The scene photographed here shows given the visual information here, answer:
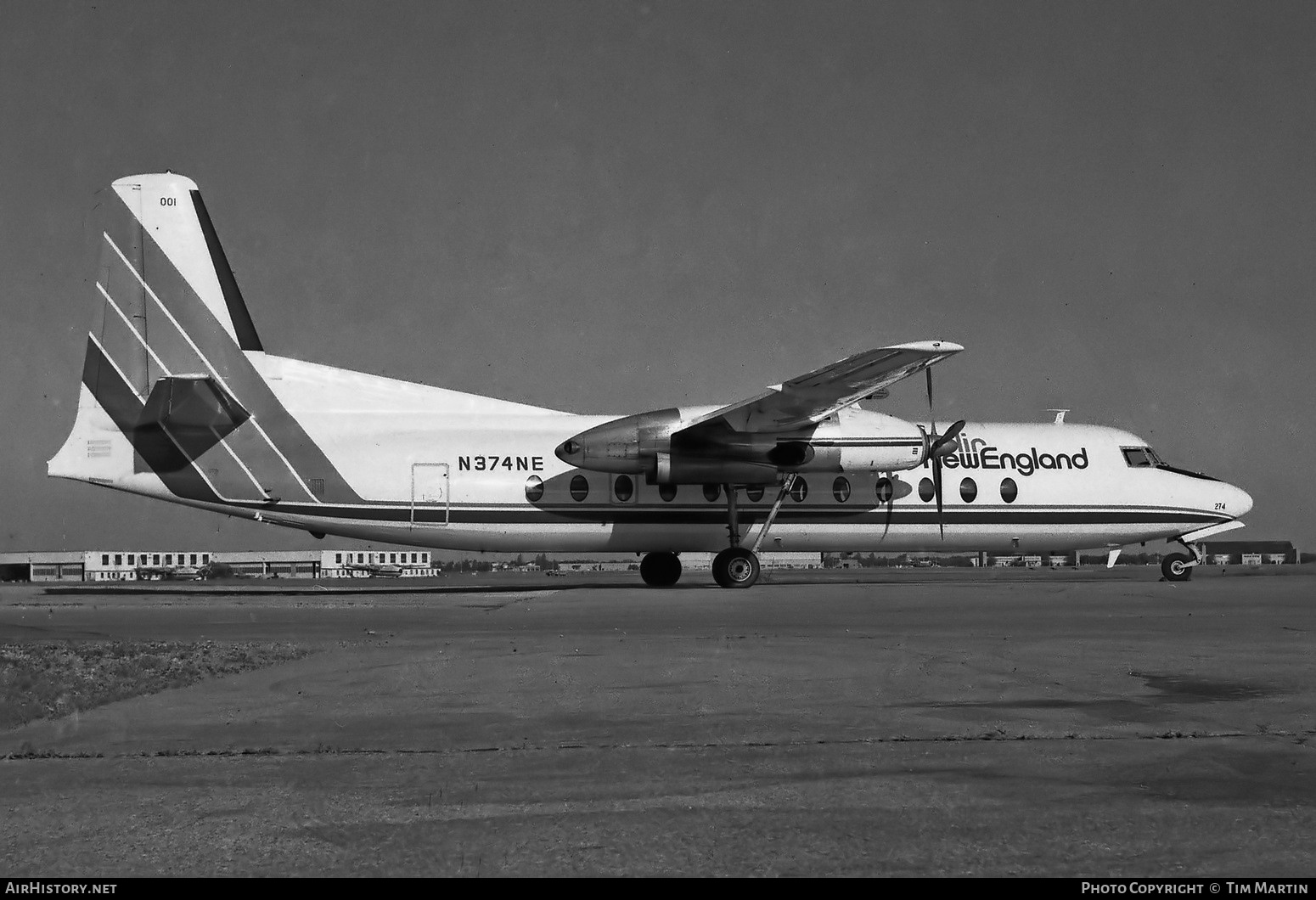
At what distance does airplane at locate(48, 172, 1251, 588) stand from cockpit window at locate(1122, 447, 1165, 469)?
618 millimetres

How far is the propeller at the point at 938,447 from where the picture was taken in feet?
81.0

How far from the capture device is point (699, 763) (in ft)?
16.0

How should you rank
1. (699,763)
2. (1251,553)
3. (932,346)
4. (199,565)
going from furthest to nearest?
(199,565)
(1251,553)
(932,346)
(699,763)

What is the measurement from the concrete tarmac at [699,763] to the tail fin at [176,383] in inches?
512

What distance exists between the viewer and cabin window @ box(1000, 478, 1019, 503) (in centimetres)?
2686

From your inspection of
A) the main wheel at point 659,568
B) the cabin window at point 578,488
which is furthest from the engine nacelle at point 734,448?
Answer: the main wheel at point 659,568

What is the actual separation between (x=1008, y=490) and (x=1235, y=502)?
22.5ft

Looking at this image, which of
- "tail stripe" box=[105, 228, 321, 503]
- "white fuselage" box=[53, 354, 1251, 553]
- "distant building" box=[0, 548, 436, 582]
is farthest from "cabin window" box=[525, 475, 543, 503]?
"distant building" box=[0, 548, 436, 582]

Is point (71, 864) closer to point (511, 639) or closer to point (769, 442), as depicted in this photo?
point (511, 639)

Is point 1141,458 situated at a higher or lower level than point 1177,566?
higher

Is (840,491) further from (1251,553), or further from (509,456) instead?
(1251,553)

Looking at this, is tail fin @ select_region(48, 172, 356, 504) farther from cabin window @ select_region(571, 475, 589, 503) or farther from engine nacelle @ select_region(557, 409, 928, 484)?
Result: engine nacelle @ select_region(557, 409, 928, 484)

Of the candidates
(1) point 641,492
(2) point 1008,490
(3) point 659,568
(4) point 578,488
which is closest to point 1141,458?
(2) point 1008,490
